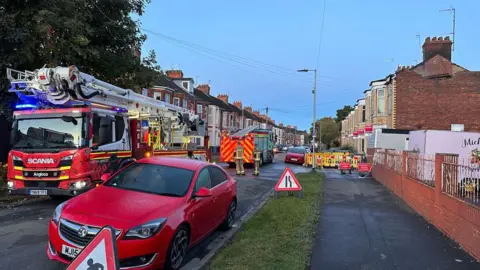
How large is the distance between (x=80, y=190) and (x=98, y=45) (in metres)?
8.08

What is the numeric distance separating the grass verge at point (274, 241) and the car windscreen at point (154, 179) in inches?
47.6

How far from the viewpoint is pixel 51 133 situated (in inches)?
361

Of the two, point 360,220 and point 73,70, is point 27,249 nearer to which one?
point 73,70

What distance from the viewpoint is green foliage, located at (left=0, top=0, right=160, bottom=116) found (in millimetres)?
10516

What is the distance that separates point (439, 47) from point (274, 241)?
87.3 feet

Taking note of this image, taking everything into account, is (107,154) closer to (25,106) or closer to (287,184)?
(25,106)

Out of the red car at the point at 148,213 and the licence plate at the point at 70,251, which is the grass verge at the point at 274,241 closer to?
the red car at the point at 148,213

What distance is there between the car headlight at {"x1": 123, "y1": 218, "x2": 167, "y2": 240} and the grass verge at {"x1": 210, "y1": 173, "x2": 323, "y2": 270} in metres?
0.96

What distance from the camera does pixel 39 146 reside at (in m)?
9.10

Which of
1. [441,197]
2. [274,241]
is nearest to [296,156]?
[441,197]

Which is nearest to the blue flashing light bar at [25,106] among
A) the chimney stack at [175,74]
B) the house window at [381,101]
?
the house window at [381,101]

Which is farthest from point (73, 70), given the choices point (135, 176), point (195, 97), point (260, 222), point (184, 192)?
point (195, 97)

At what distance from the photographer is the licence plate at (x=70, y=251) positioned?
4637 mm

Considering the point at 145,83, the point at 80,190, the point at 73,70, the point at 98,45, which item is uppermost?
the point at 98,45
